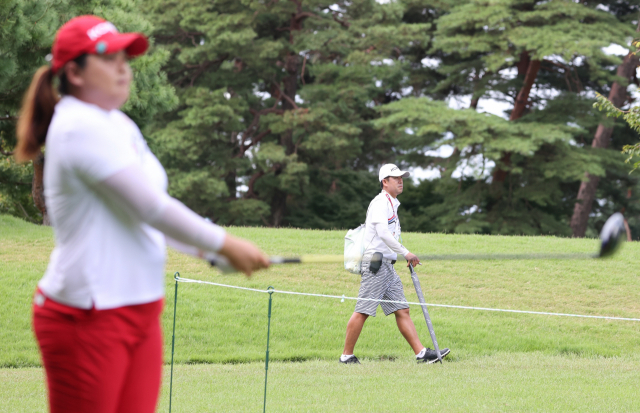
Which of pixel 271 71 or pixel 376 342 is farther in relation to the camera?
pixel 271 71

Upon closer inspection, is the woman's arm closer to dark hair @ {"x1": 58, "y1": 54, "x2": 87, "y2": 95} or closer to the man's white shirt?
dark hair @ {"x1": 58, "y1": 54, "x2": 87, "y2": 95}

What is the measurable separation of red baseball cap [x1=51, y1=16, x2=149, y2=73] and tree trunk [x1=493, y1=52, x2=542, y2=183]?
909 inches

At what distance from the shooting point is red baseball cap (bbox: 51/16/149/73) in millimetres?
1928

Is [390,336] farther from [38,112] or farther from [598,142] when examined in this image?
[598,142]

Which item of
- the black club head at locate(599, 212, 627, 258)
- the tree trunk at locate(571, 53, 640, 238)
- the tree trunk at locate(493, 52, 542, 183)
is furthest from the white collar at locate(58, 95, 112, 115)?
the tree trunk at locate(571, 53, 640, 238)

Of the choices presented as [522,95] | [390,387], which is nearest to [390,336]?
[390,387]

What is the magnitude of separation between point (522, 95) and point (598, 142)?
11.1ft

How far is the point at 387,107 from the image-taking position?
24047mm

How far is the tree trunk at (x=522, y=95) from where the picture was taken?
24709 mm

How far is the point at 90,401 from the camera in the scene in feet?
6.54

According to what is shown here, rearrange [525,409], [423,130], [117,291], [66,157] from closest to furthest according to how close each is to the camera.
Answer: [66,157]
[117,291]
[525,409]
[423,130]

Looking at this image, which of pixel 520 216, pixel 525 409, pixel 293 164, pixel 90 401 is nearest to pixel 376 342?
pixel 525 409

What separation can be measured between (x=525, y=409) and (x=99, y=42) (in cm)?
457

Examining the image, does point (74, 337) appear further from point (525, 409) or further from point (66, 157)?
point (525, 409)
